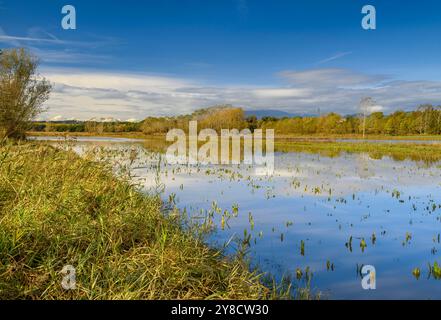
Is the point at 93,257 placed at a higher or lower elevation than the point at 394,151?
lower

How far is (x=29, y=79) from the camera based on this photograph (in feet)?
115

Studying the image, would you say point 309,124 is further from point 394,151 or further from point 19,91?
point 19,91

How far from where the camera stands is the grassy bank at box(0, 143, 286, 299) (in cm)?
553

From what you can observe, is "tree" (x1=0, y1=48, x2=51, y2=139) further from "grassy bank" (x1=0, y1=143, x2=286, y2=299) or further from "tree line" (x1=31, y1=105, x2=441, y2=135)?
"tree line" (x1=31, y1=105, x2=441, y2=135)

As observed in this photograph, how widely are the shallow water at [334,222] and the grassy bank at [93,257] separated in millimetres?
1560

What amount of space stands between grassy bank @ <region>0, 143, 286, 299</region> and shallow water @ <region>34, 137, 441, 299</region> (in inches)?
61.4

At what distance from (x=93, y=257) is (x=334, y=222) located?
767 centimetres

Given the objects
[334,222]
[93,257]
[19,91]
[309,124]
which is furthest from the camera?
[309,124]

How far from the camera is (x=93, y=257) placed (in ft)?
20.7

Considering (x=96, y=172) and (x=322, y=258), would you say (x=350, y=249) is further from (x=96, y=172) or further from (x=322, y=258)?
(x=96, y=172)

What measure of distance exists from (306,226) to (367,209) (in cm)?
343

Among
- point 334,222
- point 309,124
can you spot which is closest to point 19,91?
point 334,222

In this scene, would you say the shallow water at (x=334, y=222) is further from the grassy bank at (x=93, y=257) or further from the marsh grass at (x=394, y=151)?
Answer: the marsh grass at (x=394, y=151)

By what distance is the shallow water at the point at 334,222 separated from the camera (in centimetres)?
775
